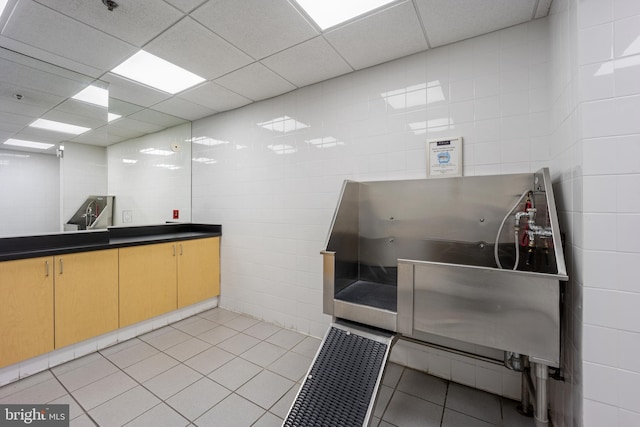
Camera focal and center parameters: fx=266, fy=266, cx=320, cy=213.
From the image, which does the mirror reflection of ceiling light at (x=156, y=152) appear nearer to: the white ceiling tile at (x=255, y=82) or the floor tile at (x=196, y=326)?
the white ceiling tile at (x=255, y=82)

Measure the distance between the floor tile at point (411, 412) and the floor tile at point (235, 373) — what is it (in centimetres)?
109

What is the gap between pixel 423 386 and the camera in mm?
2045

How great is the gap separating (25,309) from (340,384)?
2520 mm

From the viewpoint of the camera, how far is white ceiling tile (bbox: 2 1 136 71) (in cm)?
174

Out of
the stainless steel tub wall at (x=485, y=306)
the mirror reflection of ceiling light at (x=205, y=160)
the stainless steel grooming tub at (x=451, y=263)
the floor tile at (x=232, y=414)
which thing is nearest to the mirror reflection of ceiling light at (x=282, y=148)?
the stainless steel grooming tub at (x=451, y=263)

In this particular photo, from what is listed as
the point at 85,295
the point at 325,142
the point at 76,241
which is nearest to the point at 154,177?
the point at 76,241

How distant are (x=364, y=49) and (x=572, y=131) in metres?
1.52

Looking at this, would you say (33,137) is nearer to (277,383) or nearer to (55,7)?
(55,7)

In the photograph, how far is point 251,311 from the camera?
3.31m

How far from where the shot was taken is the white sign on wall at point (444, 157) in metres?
2.03

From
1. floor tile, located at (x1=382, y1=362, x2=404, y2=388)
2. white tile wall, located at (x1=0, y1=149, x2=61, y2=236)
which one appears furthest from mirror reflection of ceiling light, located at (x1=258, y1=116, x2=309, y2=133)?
floor tile, located at (x1=382, y1=362, x2=404, y2=388)

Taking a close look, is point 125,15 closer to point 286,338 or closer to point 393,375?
point 286,338

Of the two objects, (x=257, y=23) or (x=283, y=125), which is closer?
(x=257, y=23)

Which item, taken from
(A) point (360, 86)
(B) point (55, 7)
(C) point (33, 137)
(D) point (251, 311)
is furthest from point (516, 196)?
(C) point (33, 137)
